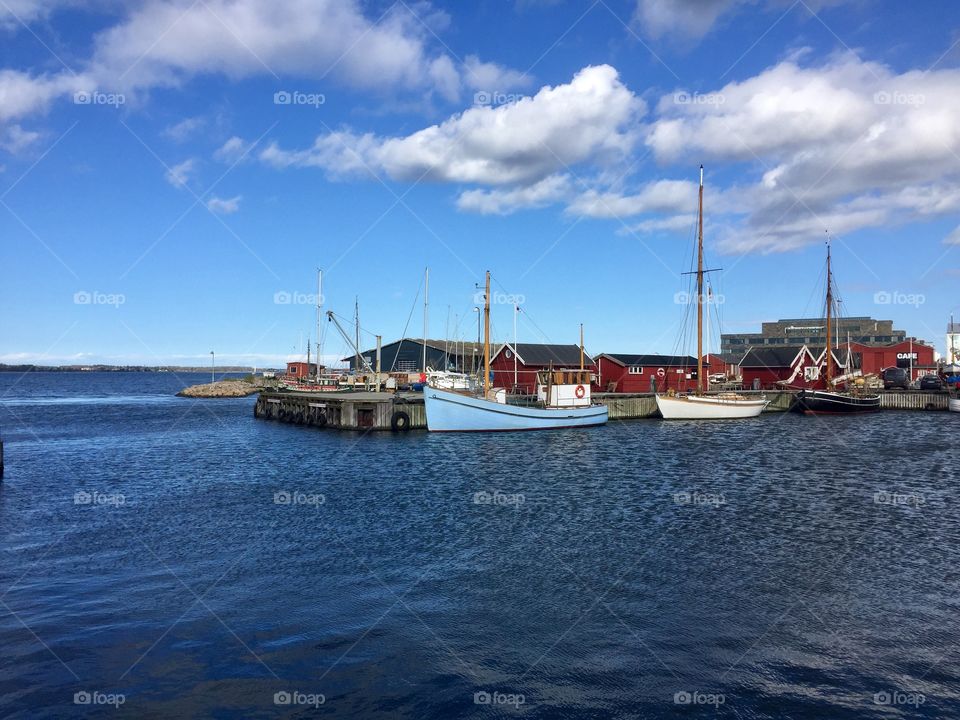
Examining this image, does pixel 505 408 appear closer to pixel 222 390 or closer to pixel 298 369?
pixel 298 369

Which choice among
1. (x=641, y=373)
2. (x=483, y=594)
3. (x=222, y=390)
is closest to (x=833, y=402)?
(x=641, y=373)

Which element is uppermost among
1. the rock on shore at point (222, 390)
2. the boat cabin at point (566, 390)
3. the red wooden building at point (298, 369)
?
the red wooden building at point (298, 369)

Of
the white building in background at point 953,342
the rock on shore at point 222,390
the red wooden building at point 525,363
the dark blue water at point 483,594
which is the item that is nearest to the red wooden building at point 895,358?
the white building in background at point 953,342

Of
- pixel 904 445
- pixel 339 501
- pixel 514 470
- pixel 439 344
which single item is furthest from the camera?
pixel 439 344

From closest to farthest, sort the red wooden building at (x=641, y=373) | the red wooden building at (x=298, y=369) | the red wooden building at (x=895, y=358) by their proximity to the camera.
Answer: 1. the red wooden building at (x=641, y=373)
2. the red wooden building at (x=895, y=358)
3. the red wooden building at (x=298, y=369)

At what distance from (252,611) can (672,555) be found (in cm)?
1067

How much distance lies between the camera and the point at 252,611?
505 inches

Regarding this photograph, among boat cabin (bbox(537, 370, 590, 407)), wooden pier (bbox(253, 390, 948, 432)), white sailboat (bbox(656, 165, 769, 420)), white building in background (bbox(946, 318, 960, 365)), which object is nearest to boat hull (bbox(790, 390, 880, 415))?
wooden pier (bbox(253, 390, 948, 432))

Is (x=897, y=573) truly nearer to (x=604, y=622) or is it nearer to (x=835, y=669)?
(x=835, y=669)

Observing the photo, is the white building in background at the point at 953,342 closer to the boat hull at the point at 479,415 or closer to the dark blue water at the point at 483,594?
the boat hull at the point at 479,415

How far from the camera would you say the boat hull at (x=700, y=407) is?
60.2 m

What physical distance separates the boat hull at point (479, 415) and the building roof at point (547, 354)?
1950 cm

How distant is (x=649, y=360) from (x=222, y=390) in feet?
275

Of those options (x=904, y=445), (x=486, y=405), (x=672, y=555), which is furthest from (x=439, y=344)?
(x=672, y=555)
